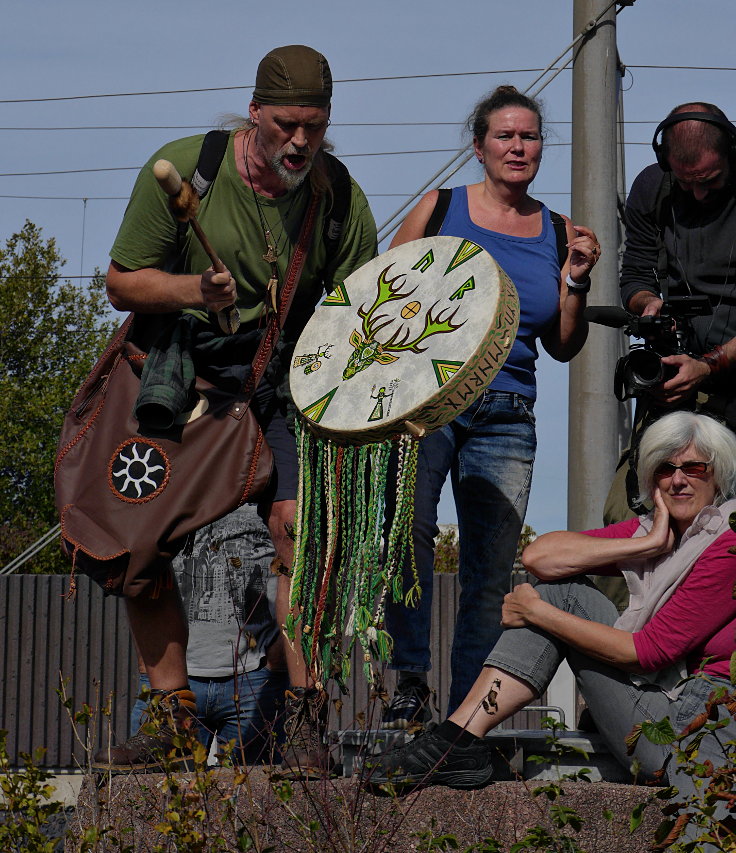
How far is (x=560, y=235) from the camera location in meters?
4.44

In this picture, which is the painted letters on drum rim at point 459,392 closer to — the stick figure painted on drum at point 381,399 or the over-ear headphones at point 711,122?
the stick figure painted on drum at point 381,399

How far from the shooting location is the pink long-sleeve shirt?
332 centimetres

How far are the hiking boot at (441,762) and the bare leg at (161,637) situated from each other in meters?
0.70

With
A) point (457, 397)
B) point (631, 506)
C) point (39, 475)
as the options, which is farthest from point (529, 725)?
point (39, 475)

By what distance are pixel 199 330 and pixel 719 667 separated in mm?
1691

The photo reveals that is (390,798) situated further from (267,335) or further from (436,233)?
(436,233)

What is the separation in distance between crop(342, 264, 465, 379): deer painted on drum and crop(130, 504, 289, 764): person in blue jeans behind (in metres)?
0.92

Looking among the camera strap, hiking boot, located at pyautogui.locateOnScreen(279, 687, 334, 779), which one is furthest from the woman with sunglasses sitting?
the camera strap

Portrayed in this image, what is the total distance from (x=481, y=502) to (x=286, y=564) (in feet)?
2.63

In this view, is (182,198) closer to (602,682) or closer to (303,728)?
(303,728)

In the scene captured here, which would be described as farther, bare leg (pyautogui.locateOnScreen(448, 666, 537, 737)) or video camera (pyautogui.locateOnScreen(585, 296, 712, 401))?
video camera (pyautogui.locateOnScreen(585, 296, 712, 401))

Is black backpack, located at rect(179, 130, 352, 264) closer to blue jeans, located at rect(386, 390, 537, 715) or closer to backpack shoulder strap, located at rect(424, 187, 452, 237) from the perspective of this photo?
backpack shoulder strap, located at rect(424, 187, 452, 237)

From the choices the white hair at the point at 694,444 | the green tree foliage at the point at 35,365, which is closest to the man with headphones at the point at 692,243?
the white hair at the point at 694,444

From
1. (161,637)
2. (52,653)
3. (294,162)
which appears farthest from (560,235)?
(52,653)
